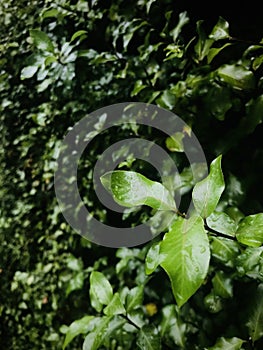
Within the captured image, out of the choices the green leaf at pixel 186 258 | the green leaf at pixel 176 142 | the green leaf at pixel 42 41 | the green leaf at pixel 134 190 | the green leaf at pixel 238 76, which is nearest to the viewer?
the green leaf at pixel 186 258

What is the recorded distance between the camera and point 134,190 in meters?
0.57

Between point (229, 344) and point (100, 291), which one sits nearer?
point (229, 344)

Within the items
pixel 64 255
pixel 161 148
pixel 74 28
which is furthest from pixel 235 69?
pixel 64 255

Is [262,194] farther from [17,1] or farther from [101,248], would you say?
[17,1]

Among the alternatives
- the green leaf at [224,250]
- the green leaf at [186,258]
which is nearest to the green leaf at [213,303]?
the green leaf at [224,250]

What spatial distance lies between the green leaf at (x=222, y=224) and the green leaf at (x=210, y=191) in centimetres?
8

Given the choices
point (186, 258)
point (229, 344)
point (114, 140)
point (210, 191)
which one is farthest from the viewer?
point (114, 140)

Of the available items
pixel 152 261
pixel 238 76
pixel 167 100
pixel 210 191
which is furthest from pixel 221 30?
pixel 152 261

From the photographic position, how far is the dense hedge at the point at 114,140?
91 centimetres

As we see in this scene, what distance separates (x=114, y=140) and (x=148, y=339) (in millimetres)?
764

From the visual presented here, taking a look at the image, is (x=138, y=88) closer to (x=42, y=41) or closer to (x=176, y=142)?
(x=176, y=142)

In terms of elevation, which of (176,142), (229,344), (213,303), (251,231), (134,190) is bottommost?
(213,303)

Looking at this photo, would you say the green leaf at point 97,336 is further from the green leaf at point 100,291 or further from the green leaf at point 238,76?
the green leaf at point 238,76

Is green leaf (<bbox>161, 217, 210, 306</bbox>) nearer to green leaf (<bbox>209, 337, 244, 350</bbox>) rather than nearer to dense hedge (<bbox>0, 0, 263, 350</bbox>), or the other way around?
dense hedge (<bbox>0, 0, 263, 350</bbox>)
